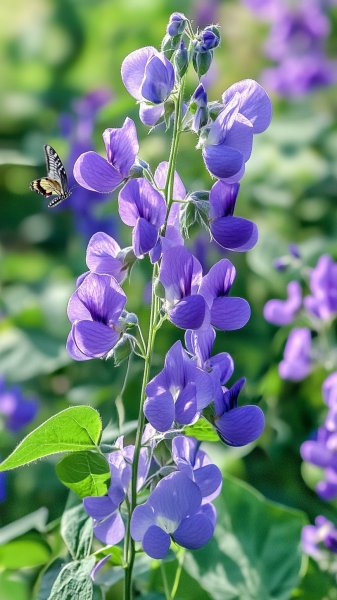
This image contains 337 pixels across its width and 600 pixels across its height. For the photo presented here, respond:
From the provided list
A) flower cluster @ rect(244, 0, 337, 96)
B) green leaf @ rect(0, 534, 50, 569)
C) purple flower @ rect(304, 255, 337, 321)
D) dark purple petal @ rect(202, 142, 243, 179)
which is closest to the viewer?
dark purple petal @ rect(202, 142, 243, 179)

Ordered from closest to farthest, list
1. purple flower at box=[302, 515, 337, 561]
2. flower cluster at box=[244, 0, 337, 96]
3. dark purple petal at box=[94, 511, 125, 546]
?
dark purple petal at box=[94, 511, 125, 546] → purple flower at box=[302, 515, 337, 561] → flower cluster at box=[244, 0, 337, 96]

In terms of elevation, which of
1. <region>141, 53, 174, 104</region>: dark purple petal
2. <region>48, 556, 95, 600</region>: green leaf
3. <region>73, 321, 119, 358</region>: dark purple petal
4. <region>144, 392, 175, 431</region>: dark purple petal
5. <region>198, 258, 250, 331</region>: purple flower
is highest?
<region>141, 53, 174, 104</region>: dark purple petal

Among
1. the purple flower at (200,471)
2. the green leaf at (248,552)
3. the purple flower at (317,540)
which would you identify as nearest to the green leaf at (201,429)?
the purple flower at (200,471)

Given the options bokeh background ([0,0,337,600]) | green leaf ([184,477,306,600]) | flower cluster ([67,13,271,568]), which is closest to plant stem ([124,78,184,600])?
flower cluster ([67,13,271,568])

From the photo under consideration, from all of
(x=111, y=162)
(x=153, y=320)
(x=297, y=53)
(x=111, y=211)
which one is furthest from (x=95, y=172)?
(x=297, y=53)

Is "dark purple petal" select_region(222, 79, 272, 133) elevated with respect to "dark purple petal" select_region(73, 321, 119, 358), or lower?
elevated

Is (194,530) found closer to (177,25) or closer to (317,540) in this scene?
(177,25)

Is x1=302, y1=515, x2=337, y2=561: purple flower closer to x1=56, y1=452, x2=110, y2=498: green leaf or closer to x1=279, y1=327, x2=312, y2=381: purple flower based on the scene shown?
x1=279, y1=327, x2=312, y2=381: purple flower
